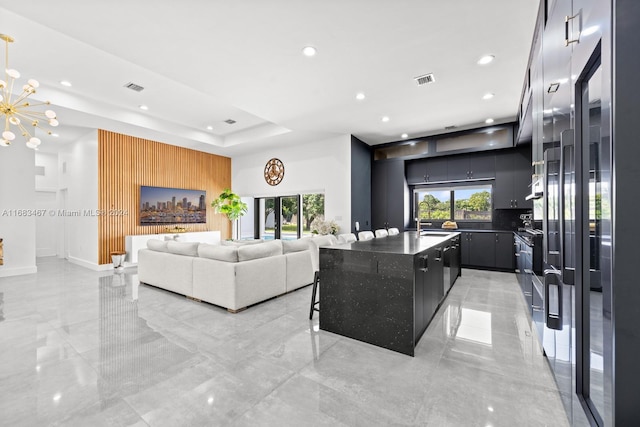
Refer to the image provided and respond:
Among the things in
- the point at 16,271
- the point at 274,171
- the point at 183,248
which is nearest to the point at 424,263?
the point at 183,248

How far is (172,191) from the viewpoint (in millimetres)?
7594

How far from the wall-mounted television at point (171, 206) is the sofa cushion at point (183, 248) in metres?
3.49

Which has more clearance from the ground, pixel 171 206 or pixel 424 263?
pixel 171 206

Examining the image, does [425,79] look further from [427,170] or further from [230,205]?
[230,205]

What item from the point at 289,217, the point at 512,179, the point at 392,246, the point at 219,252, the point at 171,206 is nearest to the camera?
the point at 392,246

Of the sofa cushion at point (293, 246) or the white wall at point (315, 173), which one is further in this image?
the white wall at point (315, 173)

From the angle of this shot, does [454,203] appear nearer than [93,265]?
No

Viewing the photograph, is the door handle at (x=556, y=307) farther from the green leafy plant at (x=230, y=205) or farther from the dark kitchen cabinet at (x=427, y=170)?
the green leafy plant at (x=230, y=205)

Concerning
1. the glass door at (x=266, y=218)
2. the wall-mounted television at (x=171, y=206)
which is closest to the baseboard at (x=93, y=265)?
the wall-mounted television at (x=171, y=206)

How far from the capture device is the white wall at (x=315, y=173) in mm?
6480

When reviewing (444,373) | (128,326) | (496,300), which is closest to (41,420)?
(128,326)

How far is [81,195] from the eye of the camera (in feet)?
22.1

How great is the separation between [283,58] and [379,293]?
292 cm

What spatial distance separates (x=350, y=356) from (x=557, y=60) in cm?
259
